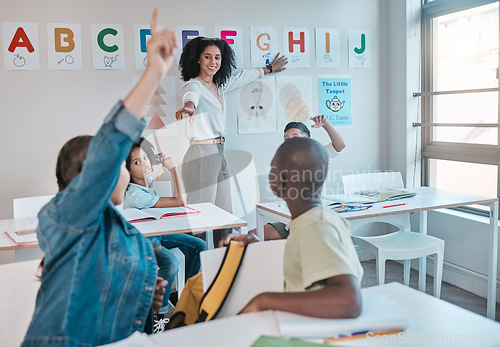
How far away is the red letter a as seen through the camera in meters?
3.15

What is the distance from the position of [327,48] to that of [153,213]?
2.14 m

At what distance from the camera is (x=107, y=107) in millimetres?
3381

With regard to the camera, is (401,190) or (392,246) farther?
(401,190)

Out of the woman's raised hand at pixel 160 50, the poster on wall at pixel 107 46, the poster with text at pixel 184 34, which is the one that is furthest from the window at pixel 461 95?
the woman's raised hand at pixel 160 50

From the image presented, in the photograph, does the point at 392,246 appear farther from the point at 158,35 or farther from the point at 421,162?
the point at 158,35

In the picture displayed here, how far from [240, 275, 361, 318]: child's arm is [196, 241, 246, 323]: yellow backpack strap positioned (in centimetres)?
30

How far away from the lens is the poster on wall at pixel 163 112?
3.48 metres

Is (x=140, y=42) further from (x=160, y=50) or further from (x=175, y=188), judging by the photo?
(x=160, y=50)

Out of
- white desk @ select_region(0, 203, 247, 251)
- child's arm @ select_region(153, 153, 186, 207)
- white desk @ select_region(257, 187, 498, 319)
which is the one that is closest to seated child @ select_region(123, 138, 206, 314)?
child's arm @ select_region(153, 153, 186, 207)

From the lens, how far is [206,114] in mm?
3492

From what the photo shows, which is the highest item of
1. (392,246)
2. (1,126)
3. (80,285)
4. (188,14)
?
(188,14)

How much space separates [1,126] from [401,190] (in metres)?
2.67

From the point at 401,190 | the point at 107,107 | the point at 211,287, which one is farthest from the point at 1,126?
the point at 401,190

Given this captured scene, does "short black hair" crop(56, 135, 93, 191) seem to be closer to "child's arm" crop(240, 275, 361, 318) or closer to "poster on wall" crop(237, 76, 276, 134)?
"child's arm" crop(240, 275, 361, 318)
